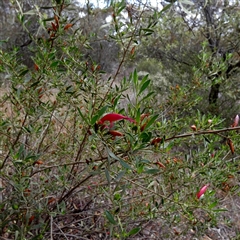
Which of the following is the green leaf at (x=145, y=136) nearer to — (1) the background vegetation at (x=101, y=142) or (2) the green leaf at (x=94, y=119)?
(1) the background vegetation at (x=101, y=142)

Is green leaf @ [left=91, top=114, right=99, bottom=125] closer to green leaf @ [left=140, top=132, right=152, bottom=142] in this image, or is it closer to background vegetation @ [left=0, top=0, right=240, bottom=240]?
background vegetation @ [left=0, top=0, right=240, bottom=240]

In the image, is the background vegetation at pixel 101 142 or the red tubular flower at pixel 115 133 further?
the background vegetation at pixel 101 142

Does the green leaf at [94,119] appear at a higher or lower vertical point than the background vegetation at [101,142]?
higher

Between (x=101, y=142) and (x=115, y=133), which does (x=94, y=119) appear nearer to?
(x=115, y=133)

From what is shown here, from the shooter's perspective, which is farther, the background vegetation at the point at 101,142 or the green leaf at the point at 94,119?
the background vegetation at the point at 101,142

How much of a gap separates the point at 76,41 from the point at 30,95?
0.43 m

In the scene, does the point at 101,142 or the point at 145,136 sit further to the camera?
the point at 101,142

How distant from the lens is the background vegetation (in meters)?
1.05

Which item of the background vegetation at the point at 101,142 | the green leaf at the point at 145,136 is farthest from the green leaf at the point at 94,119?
the green leaf at the point at 145,136

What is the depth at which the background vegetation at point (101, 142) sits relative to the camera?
3.45ft

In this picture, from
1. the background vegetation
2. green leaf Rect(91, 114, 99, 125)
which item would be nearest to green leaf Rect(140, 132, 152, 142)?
the background vegetation

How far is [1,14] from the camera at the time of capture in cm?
686

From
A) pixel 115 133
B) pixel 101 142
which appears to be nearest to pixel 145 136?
pixel 115 133

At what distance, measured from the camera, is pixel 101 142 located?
1.02m
